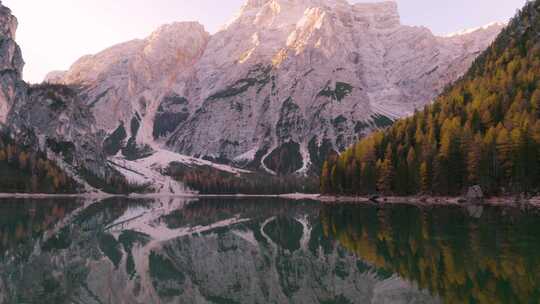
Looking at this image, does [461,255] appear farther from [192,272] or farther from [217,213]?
[217,213]

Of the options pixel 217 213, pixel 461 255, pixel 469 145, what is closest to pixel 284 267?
pixel 461 255

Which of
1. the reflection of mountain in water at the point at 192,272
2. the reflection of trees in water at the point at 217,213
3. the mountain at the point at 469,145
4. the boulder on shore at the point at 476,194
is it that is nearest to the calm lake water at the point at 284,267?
the reflection of mountain in water at the point at 192,272

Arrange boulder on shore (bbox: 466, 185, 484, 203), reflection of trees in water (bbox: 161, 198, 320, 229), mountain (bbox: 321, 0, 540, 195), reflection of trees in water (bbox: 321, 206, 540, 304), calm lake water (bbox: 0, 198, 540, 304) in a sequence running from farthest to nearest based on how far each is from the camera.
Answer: boulder on shore (bbox: 466, 185, 484, 203), mountain (bbox: 321, 0, 540, 195), reflection of trees in water (bbox: 161, 198, 320, 229), calm lake water (bbox: 0, 198, 540, 304), reflection of trees in water (bbox: 321, 206, 540, 304)

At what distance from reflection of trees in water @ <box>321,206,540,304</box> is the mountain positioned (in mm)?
Result: 50052

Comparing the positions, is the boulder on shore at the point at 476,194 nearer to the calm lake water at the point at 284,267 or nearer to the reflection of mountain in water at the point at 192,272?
the calm lake water at the point at 284,267

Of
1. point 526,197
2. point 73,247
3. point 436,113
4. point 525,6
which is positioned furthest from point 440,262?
point 525,6

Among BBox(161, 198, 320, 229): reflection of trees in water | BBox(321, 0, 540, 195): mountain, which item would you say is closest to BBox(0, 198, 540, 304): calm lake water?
BBox(161, 198, 320, 229): reflection of trees in water

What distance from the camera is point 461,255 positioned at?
3394 cm

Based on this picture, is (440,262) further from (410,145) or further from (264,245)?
(410,145)

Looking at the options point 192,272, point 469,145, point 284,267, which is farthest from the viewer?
point 469,145

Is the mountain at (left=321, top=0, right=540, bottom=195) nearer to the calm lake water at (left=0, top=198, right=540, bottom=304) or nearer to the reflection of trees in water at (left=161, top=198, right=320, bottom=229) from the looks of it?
the reflection of trees in water at (left=161, top=198, right=320, bottom=229)

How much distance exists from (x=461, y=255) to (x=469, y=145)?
85.4m

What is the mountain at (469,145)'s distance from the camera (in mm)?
103000

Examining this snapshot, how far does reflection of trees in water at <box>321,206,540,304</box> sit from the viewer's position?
23953 mm
